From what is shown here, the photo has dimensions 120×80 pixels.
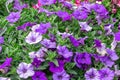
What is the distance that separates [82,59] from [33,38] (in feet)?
1.27

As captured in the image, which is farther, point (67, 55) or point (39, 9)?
point (39, 9)

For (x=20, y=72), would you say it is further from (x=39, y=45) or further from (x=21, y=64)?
(x=39, y=45)

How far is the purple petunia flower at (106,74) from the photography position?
272cm

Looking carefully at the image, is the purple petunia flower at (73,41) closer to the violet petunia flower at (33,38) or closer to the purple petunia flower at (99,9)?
the violet petunia flower at (33,38)

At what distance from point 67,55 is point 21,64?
331 millimetres

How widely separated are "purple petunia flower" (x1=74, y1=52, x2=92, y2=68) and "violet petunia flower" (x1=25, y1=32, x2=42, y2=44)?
0.30m

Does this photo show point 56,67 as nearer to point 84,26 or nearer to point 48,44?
point 48,44

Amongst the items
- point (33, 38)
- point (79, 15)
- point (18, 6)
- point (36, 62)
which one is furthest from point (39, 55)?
point (18, 6)

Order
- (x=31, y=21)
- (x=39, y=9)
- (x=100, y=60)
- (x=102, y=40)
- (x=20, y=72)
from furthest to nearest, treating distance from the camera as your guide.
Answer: (x=39, y=9)
(x=31, y=21)
(x=102, y=40)
(x=100, y=60)
(x=20, y=72)

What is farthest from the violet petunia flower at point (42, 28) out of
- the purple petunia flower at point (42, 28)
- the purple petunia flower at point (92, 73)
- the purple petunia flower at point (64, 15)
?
the purple petunia flower at point (92, 73)

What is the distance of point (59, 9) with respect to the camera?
11.1ft

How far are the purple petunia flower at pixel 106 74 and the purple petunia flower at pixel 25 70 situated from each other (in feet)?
1.69

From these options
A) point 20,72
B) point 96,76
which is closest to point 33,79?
point 20,72

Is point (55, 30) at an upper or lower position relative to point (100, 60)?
upper
